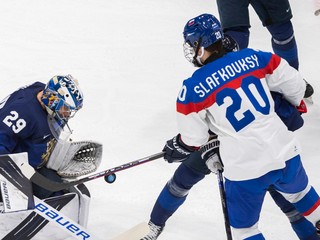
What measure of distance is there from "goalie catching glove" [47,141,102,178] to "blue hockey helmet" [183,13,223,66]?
2.28 feet

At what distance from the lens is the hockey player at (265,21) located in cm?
359

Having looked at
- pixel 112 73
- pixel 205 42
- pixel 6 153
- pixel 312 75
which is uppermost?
pixel 205 42

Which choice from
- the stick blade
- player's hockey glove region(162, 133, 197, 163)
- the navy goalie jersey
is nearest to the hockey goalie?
the navy goalie jersey

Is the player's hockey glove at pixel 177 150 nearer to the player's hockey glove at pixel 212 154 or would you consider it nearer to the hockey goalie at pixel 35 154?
the player's hockey glove at pixel 212 154

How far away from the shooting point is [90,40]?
4.80 meters

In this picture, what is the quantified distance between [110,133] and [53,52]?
1.03 m

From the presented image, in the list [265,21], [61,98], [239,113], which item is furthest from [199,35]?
[265,21]

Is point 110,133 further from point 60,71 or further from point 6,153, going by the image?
point 6,153

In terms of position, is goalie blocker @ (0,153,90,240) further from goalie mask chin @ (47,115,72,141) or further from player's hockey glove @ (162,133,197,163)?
player's hockey glove @ (162,133,197,163)

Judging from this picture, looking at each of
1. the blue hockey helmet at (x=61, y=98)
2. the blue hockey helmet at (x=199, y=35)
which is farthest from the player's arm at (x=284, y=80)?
the blue hockey helmet at (x=61, y=98)

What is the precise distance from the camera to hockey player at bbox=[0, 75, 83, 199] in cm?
262

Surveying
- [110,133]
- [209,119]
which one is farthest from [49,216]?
[110,133]

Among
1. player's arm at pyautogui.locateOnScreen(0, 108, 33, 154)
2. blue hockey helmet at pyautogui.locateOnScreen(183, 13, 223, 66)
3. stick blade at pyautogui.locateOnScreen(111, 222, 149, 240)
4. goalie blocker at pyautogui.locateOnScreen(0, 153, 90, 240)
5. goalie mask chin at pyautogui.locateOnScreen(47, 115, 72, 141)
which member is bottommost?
stick blade at pyautogui.locateOnScreen(111, 222, 149, 240)

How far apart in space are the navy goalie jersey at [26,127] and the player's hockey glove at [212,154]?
592mm
